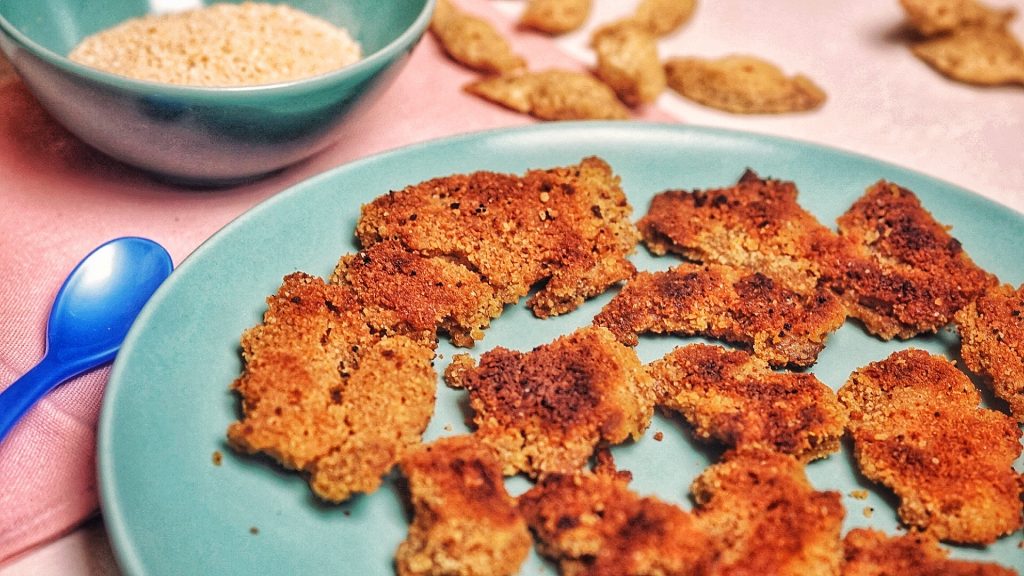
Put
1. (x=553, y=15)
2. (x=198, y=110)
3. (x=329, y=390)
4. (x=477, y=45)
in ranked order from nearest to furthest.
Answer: (x=329, y=390) < (x=198, y=110) < (x=477, y=45) < (x=553, y=15)

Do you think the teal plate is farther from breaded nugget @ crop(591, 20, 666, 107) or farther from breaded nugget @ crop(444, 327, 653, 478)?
breaded nugget @ crop(591, 20, 666, 107)

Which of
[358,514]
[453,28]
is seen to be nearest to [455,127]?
[453,28]

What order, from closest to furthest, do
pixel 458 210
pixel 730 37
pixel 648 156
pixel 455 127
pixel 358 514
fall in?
pixel 358 514, pixel 458 210, pixel 648 156, pixel 455 127, pixel 730 37

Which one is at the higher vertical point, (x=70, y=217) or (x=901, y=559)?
(x=901, y=559)

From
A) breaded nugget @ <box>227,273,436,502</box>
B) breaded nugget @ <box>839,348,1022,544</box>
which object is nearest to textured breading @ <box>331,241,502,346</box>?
breaded nugget @ <box>227,273,436,502</box>

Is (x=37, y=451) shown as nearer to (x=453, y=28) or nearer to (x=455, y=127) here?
(x=455, y=127)

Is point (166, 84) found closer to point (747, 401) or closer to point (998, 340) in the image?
point (747, 401)

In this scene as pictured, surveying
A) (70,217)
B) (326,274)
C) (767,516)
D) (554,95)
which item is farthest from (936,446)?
(70,217)
